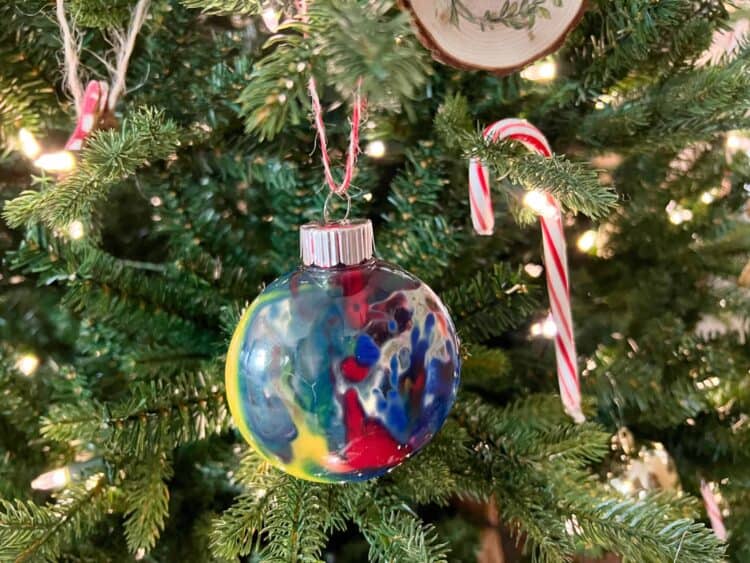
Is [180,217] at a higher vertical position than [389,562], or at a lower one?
higher

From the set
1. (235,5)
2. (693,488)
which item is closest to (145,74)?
(235,5)

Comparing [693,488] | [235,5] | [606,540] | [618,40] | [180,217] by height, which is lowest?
[693,488]

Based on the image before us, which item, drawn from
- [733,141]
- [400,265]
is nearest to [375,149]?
[400,265]

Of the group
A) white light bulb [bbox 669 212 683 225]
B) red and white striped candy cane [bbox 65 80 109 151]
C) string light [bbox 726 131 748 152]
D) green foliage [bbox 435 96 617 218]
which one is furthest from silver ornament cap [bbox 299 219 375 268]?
string light [bbox 726 131 748 152]

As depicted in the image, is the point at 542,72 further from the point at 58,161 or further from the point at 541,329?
the point at 58,161

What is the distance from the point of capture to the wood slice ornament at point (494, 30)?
40 cm

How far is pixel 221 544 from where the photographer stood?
17.6 inches

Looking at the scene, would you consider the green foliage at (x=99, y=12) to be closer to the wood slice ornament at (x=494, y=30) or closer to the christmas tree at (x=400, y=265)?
the christmas tree at (x=400, y=265)

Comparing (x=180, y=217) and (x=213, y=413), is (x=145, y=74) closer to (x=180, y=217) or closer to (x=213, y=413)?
(x=180, y=217)

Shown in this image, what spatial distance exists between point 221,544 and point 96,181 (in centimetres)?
27

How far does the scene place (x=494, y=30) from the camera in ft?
1.40

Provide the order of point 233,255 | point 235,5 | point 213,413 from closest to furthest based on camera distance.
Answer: point 235,5, point 213,413, point 233,255

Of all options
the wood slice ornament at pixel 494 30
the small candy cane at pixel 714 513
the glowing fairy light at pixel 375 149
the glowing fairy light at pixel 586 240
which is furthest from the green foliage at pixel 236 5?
the small candy cane at pixel 714 513

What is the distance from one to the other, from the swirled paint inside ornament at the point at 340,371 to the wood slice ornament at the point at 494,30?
16cm
